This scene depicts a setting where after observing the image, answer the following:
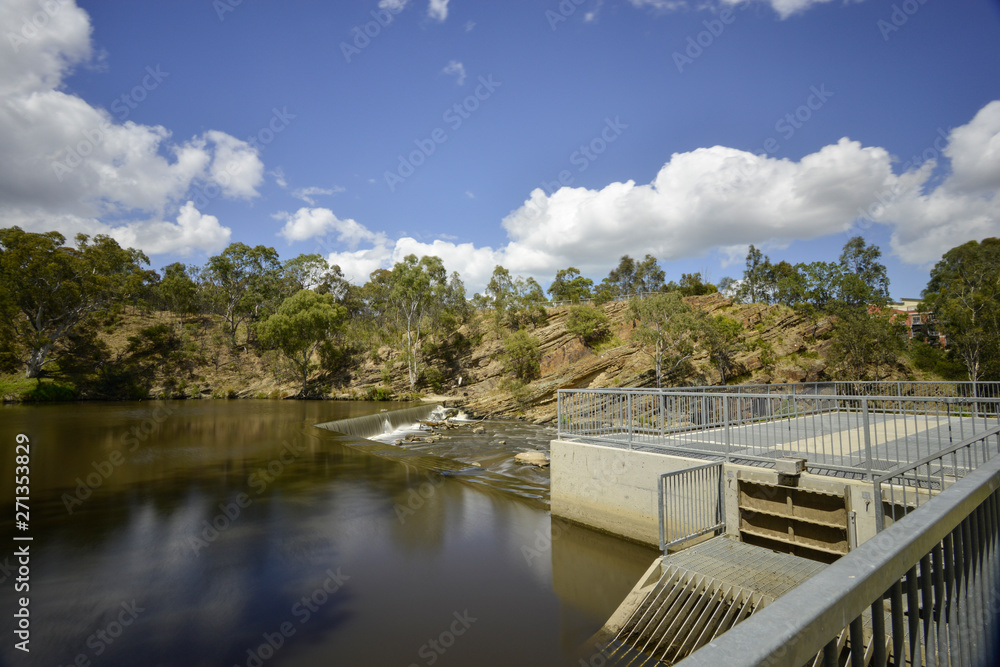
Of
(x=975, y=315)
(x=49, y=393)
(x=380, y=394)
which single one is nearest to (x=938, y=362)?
(x=975, y=315)

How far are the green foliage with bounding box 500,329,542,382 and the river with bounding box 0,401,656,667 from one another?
26087mm

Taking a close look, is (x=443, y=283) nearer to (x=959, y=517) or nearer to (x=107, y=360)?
(x=107, y=360)

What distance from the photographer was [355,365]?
2253 inches

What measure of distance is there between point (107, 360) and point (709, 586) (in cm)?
6637

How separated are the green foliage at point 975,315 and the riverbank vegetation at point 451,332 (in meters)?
0.15

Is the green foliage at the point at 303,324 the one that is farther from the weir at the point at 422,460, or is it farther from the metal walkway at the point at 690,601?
the metal walkway at the point at 690,601

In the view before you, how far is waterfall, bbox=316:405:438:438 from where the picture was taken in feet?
89.3

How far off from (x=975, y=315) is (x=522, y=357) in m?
32.3

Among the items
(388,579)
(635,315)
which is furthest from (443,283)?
(388,579)

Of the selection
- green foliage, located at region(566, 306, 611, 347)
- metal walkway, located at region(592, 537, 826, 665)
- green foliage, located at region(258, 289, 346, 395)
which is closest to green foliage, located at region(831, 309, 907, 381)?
green foliage, located at region(566, 306, 611, 347)

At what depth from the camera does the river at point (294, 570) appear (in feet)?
23.4

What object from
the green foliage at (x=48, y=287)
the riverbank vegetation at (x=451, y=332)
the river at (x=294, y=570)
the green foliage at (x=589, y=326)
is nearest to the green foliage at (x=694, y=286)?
the riverbank vegetation at (x=451, y=332)

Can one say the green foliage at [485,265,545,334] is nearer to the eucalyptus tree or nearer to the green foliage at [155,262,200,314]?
the eucalyptus tree

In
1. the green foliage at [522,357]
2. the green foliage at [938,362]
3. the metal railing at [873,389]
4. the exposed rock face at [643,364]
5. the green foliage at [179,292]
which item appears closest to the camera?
the metal railing at [873,389]
